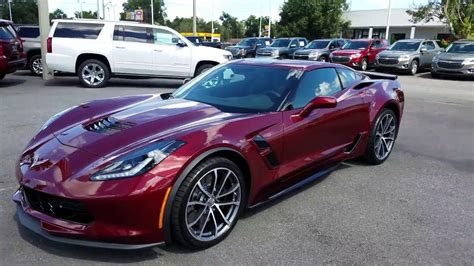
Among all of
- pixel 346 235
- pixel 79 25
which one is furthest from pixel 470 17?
pixel 346 235

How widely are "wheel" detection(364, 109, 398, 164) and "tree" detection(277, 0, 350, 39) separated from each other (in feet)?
145

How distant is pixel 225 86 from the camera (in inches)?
168

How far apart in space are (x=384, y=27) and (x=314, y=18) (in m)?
14.4

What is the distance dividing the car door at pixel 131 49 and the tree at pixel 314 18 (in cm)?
3846

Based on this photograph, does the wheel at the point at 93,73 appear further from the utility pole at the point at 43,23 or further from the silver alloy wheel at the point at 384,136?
the silver alloy wheel at the point at 384,136

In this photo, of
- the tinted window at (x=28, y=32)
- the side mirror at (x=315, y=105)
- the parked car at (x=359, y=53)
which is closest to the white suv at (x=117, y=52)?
the tinted window at (x=28, y=32)

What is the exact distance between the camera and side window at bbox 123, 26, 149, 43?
11945 millimetres

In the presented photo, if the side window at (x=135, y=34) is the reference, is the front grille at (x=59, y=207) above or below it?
below

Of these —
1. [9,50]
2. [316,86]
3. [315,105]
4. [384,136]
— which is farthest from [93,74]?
[315,105]

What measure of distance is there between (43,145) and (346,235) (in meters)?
2.59

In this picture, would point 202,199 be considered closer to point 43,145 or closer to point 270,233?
point 270,233

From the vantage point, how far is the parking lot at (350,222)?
10.1 ft

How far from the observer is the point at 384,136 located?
552 centimetres

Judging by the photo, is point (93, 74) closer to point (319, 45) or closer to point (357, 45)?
point (357, 45)
